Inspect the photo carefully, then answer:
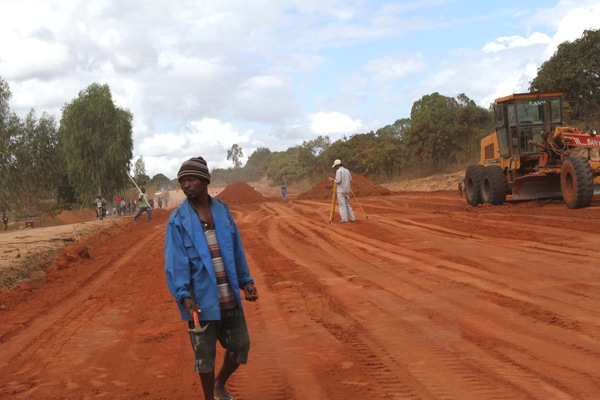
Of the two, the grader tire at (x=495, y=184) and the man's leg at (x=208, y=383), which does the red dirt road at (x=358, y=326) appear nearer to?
the man's leg at (x=208, y=383)

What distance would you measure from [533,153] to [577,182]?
328 centimetres

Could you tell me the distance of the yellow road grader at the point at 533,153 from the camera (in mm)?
16516

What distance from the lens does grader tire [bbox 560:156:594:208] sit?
1513 cm

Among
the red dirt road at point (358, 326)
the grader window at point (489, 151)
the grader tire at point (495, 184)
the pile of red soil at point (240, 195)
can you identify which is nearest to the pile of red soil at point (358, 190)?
the pile of red soil at point (240, 195)

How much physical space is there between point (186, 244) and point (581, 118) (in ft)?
93.6

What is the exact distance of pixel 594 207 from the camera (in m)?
16.0

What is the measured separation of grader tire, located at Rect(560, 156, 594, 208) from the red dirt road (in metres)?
3.08

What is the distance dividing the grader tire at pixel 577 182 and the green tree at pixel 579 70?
1830cm

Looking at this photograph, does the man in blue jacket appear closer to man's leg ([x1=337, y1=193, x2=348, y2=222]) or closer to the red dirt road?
the red dirt road

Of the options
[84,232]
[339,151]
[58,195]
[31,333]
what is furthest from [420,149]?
[31,333]

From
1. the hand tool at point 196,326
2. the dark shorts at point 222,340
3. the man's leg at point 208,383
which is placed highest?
the hand tool at point 196,326

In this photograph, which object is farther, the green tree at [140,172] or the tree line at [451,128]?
the green tree at [140,172]

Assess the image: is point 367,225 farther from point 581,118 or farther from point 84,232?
point 581,118

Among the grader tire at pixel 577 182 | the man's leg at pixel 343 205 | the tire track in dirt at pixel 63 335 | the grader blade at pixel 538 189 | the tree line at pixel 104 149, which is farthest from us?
the tree line at pixel 104 149
